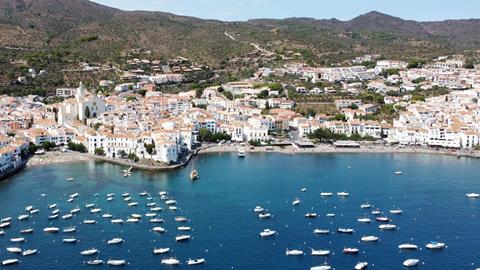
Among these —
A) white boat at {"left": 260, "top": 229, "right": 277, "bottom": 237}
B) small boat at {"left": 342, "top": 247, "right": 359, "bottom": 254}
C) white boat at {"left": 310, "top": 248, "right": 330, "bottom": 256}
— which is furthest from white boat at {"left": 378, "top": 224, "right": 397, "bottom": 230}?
white boat at {"left": 260, "top": 229, "right": 277, "bottom": 237}

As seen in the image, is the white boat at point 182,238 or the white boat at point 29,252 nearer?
the white boat at point 29,252

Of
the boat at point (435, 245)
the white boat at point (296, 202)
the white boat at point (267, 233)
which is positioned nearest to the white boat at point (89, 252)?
the white boat at point (267, 233)

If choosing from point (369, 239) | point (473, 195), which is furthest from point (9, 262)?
point (473, 195)

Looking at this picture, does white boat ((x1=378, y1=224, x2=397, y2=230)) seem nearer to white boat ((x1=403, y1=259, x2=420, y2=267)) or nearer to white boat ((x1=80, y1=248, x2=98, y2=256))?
white boat ((x1=403, y1=259, x2=420, y2=267))

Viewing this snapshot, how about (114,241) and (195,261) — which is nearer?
(195,261)

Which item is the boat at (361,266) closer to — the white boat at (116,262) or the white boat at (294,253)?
the white boat at (294,253)

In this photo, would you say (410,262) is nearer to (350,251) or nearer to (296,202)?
(350,251)
